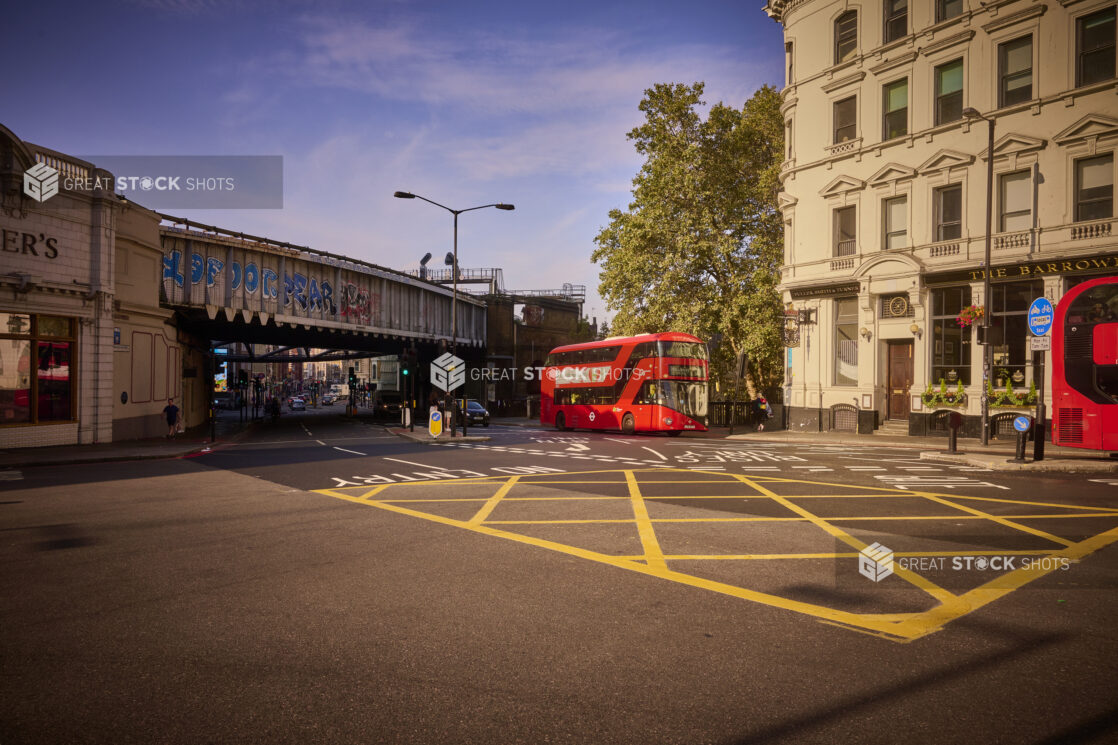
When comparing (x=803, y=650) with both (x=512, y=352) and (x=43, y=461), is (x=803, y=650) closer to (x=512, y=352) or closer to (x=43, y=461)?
(x=43, y=461)

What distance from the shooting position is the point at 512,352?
57469 mm

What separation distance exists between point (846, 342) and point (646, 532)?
2301 centimetres

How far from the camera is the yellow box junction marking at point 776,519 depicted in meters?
5.08

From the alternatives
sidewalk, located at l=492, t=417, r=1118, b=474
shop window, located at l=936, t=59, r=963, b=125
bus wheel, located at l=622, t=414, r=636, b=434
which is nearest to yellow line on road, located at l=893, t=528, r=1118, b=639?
sidewalk, located at l=492, t=417, r=1118, b=474

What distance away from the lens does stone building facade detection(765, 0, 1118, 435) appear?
69.2ft

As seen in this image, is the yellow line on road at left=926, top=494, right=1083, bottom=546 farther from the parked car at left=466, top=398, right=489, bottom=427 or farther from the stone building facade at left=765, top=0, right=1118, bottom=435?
the parked car at left=466, top=398, right=489, bottom=427

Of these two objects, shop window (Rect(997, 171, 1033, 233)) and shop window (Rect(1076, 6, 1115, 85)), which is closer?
shop window (Rect(1076, 6, 1115, 85))

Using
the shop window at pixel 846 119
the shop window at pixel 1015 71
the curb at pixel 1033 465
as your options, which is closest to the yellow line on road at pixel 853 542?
the curb at pixel 1033 465

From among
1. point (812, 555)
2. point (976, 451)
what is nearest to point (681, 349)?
point (976, 451)

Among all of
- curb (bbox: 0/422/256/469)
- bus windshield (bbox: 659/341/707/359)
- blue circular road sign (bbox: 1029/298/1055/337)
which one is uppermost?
blue circular road sign (bbox: 1029/298/1055/337)

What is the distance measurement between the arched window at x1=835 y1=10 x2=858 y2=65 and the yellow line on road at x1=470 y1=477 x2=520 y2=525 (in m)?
25.7

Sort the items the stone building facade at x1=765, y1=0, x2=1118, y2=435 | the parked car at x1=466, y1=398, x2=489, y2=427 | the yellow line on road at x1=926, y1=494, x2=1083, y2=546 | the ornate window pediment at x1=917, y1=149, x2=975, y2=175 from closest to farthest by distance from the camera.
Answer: the yellow line on road at x1=926, y1=494, x2=1083, y2=546 → the stone building facade at x1=765, y1=0, x2=1118, y2=435 → the ornate window pediment at x1=917, y1=149, x2=975, y2=175 → the parked car at x1=466, y1=398, x2=489, y2=427

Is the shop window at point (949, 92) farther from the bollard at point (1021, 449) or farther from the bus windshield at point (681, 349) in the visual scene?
the bollard at point (1021, 449)

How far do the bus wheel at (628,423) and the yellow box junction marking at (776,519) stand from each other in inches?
525
